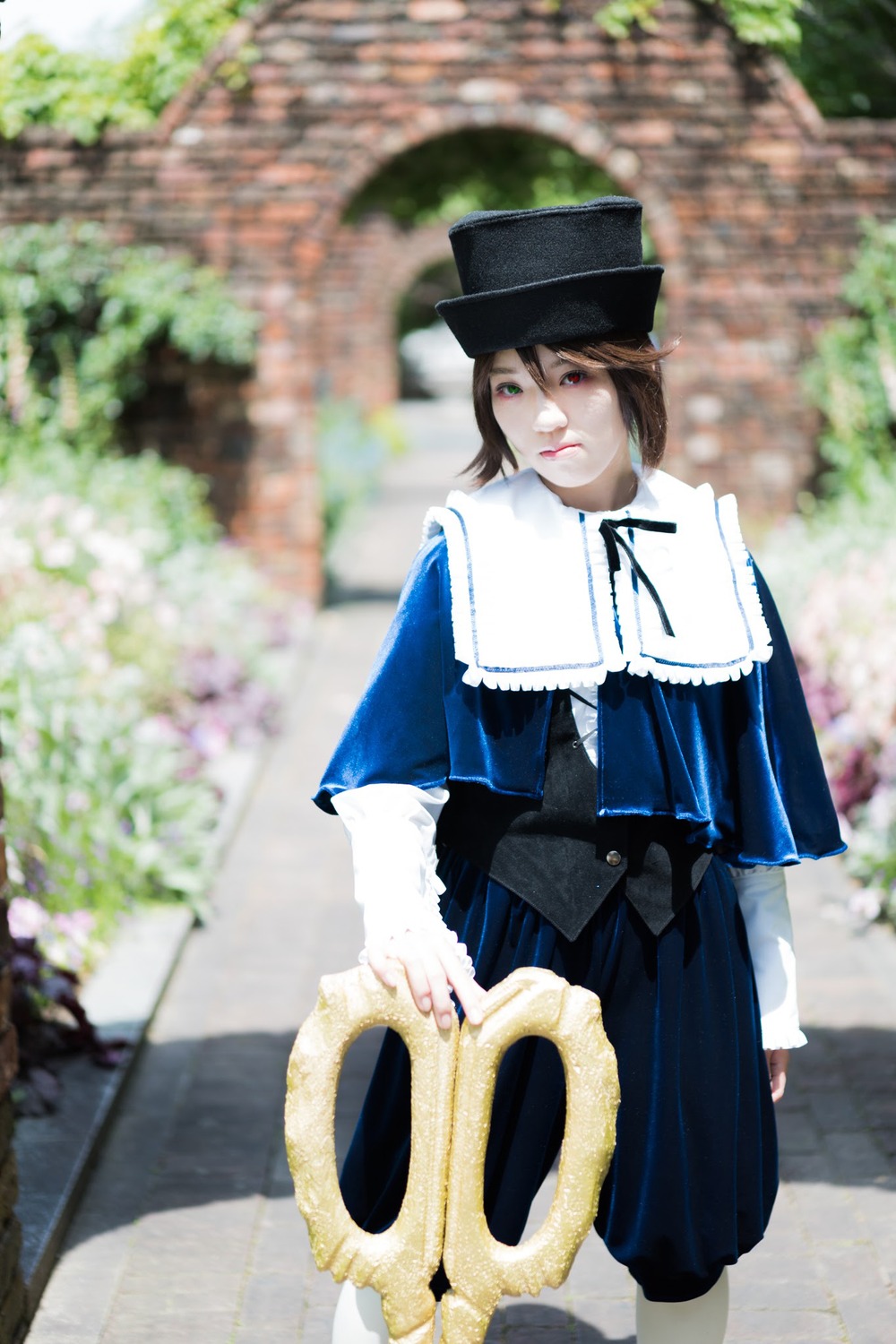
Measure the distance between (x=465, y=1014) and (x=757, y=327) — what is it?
Answer: 8823mm

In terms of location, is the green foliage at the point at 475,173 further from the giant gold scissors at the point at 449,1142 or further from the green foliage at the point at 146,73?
the giant gold scissors at the point at 449,1142

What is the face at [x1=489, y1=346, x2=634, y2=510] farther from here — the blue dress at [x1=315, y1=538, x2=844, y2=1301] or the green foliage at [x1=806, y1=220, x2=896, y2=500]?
the green foliage at [x1=806, y1=220, x2=896, y2=500]

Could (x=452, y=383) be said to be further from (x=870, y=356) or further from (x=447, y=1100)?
(x=447, y=1100)

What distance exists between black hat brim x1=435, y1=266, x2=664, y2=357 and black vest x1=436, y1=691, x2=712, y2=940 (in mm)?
447

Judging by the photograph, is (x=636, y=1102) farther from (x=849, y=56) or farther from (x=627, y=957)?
(x=849, y=56)

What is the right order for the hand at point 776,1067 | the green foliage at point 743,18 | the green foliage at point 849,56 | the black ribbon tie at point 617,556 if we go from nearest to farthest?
the black ribbon tie at point 617,556
the hand at point 776,1067
the green foliage at point 849,56
the green foliage at point 743,18

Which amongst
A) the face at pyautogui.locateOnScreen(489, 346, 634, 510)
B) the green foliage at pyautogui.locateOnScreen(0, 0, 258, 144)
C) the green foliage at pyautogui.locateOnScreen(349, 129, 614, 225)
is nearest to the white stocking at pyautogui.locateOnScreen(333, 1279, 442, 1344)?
the face at pyautogui.locateOnScreen(489, 346, 634, 510)

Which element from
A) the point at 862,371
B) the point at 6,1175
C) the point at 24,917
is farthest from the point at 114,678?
the point at 862,371

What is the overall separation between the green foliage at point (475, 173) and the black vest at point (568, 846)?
31.0ft

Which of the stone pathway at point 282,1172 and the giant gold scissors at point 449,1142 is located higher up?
the giant gold scissors at point 449,1142

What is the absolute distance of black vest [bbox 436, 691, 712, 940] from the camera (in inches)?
78.9

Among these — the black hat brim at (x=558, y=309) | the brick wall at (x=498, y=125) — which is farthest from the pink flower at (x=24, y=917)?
the brick wall at (x=498, y=125)

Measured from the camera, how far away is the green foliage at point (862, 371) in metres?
9.50

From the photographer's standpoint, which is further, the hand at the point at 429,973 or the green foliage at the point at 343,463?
the green foliage at the point at 343,463
